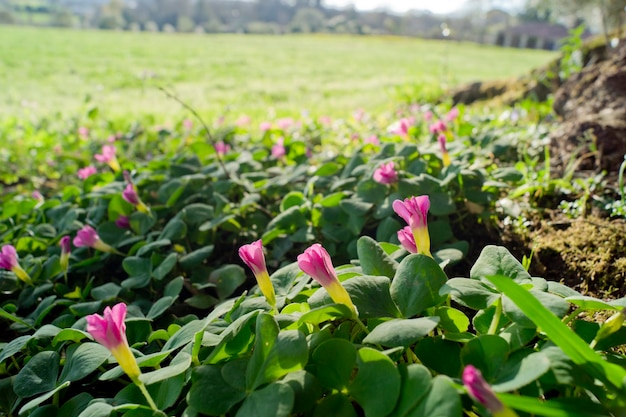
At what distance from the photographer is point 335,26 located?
1555 inches

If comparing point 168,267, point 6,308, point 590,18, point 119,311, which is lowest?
point 6,308

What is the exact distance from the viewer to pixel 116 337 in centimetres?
88

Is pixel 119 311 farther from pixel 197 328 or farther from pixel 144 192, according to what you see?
pixel 144 192

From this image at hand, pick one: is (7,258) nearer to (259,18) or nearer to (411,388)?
(411,388)

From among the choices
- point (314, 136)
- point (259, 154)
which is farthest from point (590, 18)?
point (259, 154)

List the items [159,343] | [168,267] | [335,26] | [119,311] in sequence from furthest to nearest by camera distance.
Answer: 1. [335,26]
2. [168,267]
3. [159,343]
4. [119,311]

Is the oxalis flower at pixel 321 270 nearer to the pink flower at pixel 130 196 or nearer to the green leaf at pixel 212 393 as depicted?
the green leaf at pixel 212 393

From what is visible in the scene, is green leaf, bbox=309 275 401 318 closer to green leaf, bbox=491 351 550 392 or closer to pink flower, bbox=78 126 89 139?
green leaf, bbox=491 351 550 392

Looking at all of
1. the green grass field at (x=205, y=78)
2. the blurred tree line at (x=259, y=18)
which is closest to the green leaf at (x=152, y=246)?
the green grass field at (x=205, y=78)

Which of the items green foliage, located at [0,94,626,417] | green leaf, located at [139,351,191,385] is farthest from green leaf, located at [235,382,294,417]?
green leaf, located at [139,351,191,385]

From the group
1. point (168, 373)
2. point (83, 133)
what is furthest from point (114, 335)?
point (83, 133)

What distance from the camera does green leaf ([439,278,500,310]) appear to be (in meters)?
0.88

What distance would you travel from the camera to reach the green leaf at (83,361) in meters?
1.01

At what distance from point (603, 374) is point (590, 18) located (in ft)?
34.9
